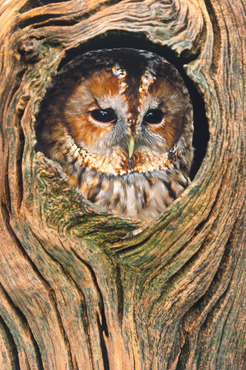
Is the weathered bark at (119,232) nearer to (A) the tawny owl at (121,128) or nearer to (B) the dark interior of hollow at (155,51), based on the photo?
(B) the dark interior of hollow at (155,51)

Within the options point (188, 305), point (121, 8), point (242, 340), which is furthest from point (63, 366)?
point (121, 8)

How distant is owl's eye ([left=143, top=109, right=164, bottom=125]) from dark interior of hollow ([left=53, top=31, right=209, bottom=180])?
0.16 metres

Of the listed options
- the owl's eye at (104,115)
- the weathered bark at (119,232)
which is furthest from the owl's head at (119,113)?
the weathered bark at (119,232)

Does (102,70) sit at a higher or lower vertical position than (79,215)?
higher

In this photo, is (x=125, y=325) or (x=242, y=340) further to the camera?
(x=242, y=340)

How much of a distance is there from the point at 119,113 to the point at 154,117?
19 centimetres

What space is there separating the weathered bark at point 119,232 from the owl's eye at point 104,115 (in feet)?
1.35

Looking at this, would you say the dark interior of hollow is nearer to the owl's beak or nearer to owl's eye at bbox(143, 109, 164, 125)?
owl's eye at bbox(143, 109, 164, 125)

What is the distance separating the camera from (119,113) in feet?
5.65

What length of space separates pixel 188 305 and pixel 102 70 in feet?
3.15

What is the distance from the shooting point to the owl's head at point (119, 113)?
63.6 inches

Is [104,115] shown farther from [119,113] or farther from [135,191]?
[135,191]

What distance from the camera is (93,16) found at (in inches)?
53.2

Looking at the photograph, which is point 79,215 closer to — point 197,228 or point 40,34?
point 197,228
